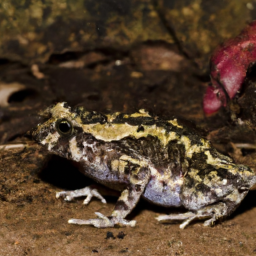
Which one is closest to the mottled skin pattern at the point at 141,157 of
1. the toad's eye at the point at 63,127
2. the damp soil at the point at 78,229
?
the toad's eye at the point at 63,127

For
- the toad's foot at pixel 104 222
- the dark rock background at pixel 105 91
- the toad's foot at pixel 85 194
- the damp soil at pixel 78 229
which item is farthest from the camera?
the toad's foot at pixel 85 194

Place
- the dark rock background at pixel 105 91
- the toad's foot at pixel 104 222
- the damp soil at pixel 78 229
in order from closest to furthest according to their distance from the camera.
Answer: the damp soil at pixel 78 229 < the dark rock background at pixel 105 91 < the toad's foot at pixel 104 222

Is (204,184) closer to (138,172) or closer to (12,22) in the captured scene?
(138,172)

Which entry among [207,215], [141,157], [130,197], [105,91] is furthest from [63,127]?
[105,91]

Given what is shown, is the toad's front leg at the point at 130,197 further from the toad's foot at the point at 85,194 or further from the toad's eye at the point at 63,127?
the toad's eye at the point at 63,127

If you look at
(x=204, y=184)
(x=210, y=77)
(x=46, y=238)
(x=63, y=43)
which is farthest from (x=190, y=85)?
(x=46, y=238)

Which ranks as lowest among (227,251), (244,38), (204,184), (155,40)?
(227,251)

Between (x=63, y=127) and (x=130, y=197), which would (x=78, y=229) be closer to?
(x=130, y=197)
